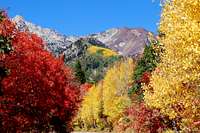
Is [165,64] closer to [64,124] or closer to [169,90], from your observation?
[169,90]

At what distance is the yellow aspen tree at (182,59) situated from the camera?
21.3 m

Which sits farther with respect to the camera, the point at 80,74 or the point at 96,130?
the point at 80,74

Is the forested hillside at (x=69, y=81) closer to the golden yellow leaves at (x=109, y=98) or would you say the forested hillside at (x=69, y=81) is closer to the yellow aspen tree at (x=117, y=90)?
the yellow aspen tree at (x=117, y=90)

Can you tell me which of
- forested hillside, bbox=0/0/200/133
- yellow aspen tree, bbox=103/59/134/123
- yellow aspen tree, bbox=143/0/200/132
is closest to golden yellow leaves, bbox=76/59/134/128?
yellow aspen tree, bbox=103/59/134/123

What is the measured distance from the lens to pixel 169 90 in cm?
2778

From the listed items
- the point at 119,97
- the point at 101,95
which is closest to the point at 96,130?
the point at 101,95

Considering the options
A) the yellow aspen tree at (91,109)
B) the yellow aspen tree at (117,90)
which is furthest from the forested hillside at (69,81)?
the yellow aspen tree at (91,109)

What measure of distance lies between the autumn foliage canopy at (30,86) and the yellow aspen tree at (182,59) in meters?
8.44

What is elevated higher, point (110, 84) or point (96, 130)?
point (110, 84)

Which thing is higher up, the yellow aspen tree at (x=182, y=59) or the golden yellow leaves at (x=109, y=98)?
the golden yellow leaves at (x=109, y=98)

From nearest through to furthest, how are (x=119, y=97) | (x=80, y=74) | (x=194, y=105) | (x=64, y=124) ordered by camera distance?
(x=194, y=105) → (x=64, y=124) → (x=119, y=97) → (x=80, y=74)

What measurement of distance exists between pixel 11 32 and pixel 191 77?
14143 mm

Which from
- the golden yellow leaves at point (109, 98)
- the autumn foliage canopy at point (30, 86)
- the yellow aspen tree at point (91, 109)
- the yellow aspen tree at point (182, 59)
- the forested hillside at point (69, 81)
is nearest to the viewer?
the yellow aspen tree at point (182, 59)

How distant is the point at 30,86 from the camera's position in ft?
116
